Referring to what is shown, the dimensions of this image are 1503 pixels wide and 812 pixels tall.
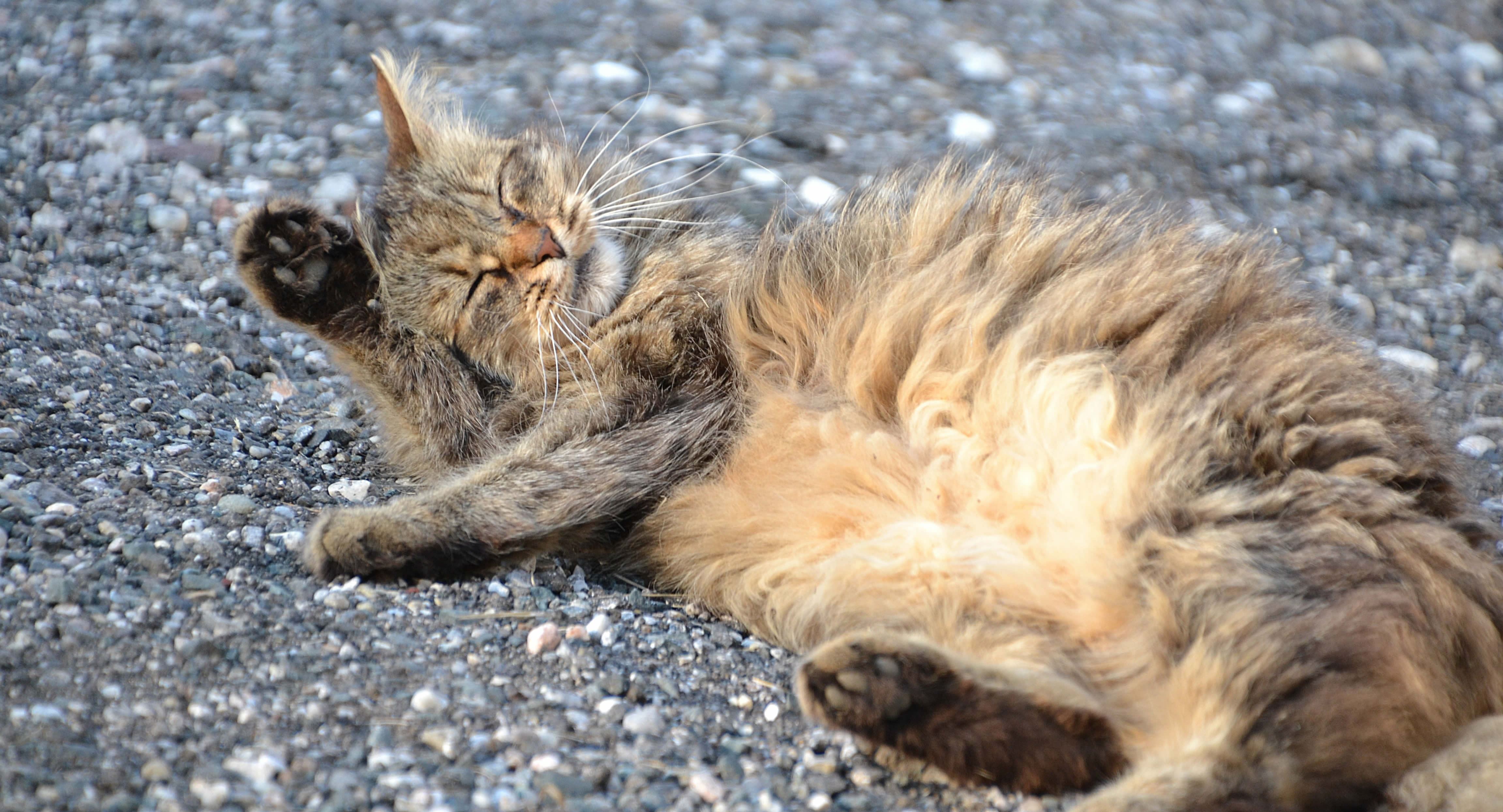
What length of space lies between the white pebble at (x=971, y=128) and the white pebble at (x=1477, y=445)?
2.18m

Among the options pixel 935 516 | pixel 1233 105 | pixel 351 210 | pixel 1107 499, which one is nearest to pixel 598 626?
pixel 935 516

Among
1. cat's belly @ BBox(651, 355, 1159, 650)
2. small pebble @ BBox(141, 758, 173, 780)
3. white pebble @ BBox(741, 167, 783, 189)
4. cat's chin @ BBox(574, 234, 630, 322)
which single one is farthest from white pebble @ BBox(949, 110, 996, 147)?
small pebble @ BBox(141, 758, 173, 780)

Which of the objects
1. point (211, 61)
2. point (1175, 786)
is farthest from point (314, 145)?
point (1175, 786)

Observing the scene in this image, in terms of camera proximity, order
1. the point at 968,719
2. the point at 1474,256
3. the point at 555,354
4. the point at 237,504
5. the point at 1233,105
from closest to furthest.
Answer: the point at 968,719, the point at 237,504, the point at 555,354, the point at 1474,256, the point at 1233,105

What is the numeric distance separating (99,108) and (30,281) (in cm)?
137

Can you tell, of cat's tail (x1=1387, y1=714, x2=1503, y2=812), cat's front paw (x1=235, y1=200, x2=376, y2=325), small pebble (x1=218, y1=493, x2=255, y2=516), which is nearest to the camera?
cat's tail (x1=1387, y1=714, x2=1503, y2=812)

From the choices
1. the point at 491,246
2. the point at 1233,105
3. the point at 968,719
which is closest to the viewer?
the point at 968,719

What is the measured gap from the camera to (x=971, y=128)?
5.18 meters

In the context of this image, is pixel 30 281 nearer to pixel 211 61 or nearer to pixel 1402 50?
pixel 211 61

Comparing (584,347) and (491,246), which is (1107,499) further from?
(491,246)

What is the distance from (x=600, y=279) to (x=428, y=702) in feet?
4.39

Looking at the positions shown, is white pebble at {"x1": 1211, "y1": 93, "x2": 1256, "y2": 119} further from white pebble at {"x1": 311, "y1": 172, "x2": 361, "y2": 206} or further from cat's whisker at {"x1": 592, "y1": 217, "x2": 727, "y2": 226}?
white pebble at {"x1": 311, "y1": 172, "x2": 361, "y2": 206}

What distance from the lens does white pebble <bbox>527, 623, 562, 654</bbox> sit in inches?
98.2

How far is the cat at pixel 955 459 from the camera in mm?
2029
